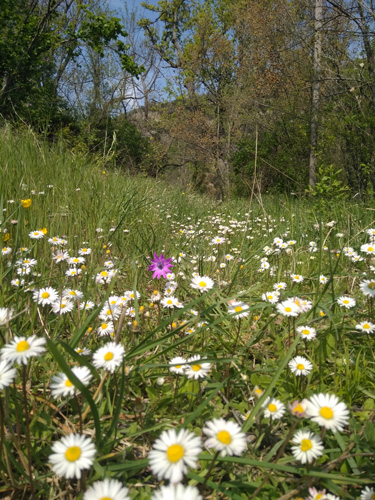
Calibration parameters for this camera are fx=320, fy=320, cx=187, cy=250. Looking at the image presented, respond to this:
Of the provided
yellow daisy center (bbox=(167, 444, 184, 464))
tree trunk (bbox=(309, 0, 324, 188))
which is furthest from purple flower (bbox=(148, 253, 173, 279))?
tree trunk (bbox=(309, 0, 324, 188))

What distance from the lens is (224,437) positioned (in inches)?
21.9

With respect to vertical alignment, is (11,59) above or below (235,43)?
Result: below

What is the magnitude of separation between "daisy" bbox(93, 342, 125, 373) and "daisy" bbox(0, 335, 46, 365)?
0.55 ft

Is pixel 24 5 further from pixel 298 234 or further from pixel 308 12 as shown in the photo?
pixel 298 234

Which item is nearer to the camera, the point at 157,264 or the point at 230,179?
the point at 157,264

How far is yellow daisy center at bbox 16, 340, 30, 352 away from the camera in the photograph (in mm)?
615

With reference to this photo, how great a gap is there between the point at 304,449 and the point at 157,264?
1024mm

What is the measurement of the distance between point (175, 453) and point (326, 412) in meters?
0.34

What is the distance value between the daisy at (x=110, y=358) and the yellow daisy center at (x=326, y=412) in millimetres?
447

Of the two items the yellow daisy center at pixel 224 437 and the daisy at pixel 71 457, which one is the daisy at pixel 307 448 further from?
the daisy at pixel 71 457

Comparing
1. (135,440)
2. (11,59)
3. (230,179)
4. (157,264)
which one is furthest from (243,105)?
(135,440)

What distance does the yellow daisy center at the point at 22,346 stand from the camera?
62cm

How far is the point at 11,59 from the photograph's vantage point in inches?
408

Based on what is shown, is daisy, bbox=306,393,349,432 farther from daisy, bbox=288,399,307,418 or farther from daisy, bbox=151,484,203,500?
daisy, bbox=151,484,203,500
